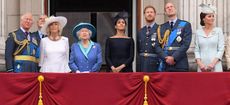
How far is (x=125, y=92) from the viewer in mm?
9148

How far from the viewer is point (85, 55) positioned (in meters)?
9.72

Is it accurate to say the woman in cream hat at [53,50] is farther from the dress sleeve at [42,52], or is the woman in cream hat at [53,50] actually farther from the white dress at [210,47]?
the white dress at [210,47]

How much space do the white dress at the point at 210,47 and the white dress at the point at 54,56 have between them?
194 cm

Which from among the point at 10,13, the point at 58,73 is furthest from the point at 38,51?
the point at 10,13

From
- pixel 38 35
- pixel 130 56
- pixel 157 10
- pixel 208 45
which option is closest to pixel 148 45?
pixel 130 56

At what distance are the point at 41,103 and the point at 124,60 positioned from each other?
151cm

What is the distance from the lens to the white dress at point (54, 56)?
9.77 m

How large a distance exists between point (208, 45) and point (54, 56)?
2.26 metres

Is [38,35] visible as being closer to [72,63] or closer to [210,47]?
[72,63]

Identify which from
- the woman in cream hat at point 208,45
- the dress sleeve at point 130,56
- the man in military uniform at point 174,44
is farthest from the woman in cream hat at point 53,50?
the woman in cream hat at point 208,45

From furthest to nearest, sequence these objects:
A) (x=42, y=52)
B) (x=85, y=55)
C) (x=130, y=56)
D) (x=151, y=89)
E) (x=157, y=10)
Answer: (x=157, y=10) < (x=130, y=56) < (x=42, y=52) < (x=85, y=55) < (x=151, y=89)

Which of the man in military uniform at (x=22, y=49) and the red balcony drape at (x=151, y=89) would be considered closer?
the red balcony drape at (x=151, y=89)

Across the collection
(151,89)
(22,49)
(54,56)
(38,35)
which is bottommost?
(151,89)

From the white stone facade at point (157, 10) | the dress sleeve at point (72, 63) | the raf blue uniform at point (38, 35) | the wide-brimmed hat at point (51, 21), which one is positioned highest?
the white stone facade at point (157, 10)
